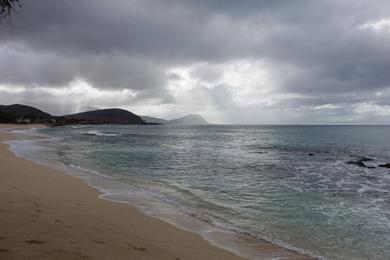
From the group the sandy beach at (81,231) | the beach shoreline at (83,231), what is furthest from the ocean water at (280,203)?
the sandy beach at (81,231)

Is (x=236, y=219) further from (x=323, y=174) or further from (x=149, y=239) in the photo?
(x=323, y=174)

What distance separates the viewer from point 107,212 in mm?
10945

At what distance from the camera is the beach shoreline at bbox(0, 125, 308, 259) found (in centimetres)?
607

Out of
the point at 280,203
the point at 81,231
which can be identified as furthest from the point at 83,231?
the point at 280,203

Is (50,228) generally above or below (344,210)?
above

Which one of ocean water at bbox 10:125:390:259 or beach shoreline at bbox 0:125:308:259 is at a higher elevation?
beach shoreline at bbox 0:125:308:259

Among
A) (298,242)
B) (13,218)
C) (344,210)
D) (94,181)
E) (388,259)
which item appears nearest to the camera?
(13,218)

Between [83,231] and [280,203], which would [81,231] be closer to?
[83,231]

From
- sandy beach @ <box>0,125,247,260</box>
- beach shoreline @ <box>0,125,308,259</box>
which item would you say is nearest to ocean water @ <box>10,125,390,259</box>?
beach shoreline @ <box>0,125,308,259</box>

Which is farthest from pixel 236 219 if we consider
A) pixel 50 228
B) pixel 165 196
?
pixel 50 228

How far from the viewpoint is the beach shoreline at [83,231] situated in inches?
239

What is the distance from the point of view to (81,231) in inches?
302

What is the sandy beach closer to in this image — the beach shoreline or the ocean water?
the beach shoreline

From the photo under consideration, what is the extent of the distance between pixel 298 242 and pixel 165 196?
7.17m
